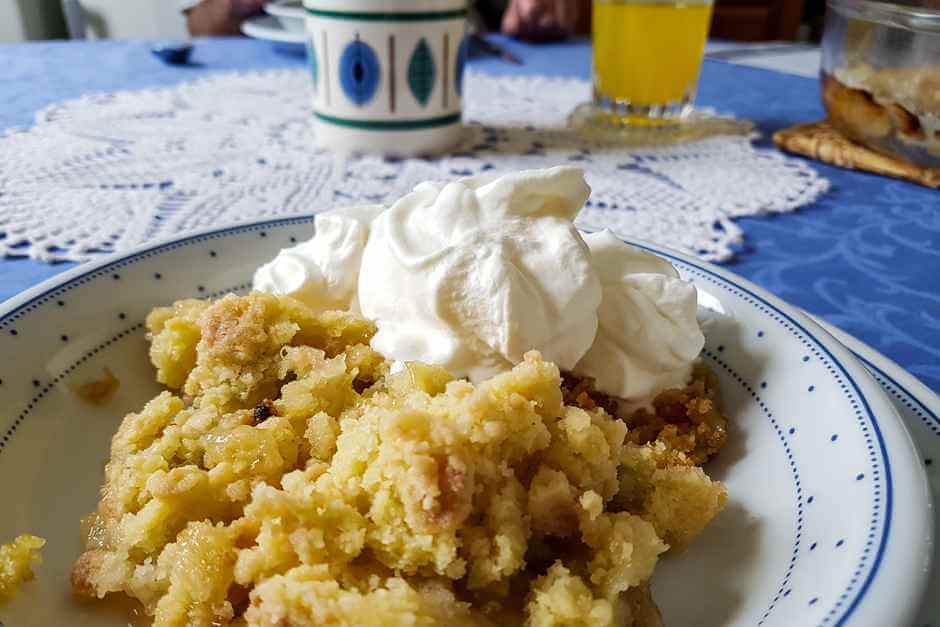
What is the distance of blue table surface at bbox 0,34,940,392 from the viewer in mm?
1194

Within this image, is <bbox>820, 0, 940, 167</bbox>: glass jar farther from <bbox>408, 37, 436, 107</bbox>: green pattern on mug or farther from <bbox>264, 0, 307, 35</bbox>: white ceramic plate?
<bbox>264, 0, 307, 35</bbox>: white ceramic plate

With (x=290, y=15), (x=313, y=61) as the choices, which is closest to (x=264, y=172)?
(x=313, y=61)

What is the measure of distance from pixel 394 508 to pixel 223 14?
127 inches

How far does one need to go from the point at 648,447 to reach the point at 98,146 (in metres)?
1.55

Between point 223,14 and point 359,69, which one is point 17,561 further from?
point 223,14

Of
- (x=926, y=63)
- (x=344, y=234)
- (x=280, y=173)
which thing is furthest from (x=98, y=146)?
(x=926, y=63)

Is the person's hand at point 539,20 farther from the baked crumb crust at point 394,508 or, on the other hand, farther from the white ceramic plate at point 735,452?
the baked crumb crust at point 394,508

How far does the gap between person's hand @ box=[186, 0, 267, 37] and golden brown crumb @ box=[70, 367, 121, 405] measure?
9.11 ft

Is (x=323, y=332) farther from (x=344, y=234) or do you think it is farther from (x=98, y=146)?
(x=98, y=146)

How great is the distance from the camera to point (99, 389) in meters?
0.87

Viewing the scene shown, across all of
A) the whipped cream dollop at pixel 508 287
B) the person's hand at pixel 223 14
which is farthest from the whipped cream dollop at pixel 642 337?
the person's hand at pixel 223 14

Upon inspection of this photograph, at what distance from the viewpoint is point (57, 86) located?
7.34 feet

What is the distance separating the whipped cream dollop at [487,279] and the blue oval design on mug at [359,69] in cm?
77

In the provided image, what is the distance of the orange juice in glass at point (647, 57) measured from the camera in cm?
181
